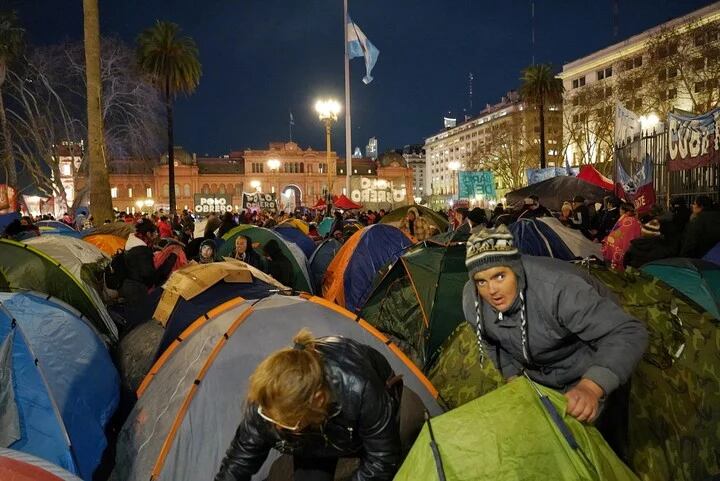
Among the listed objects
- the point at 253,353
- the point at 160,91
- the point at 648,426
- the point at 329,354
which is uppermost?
the point at 160,91

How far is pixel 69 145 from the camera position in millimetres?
30969

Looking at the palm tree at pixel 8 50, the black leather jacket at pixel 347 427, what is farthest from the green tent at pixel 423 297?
the palm tree at pixel 8 50

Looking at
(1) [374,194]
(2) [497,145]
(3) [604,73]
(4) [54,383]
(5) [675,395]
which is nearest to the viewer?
(5) [675,395]

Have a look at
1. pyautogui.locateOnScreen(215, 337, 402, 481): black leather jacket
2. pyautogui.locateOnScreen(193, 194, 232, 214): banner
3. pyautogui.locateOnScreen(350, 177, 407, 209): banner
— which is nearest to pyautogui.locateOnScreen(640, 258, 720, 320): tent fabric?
pyautogui.locateOnScreen(215, 337, 402, 481): black leather jacket

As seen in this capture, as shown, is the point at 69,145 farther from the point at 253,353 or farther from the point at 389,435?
the point at 389,435

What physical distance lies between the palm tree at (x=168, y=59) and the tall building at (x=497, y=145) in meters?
28.5

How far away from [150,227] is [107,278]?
1.12 meters

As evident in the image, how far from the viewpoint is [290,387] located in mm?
2266

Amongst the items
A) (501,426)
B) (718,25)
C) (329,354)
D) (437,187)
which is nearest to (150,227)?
(329,354)

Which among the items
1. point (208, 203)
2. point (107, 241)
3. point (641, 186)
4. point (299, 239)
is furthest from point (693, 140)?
point (208, 203)

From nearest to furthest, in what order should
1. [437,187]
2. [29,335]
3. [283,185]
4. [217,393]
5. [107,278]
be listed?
[217,393], [29,335], [107,278], [283,185], [437,187]

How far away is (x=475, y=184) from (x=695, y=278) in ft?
74.4

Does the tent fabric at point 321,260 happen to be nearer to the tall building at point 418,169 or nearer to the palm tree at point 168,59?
the palm tree at point 168,59

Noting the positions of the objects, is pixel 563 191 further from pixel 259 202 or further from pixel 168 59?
pixel 168 59
